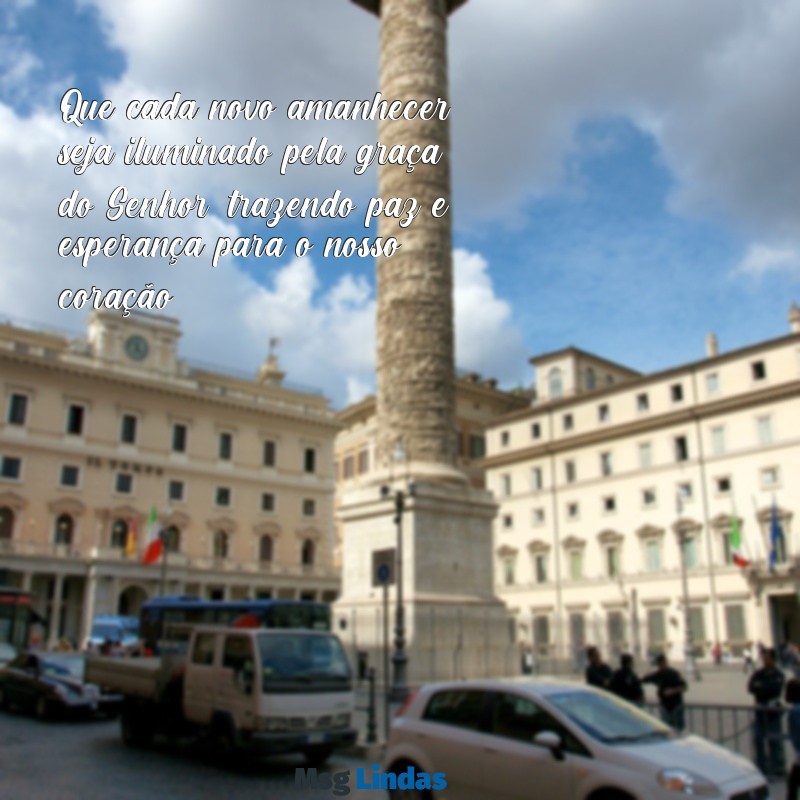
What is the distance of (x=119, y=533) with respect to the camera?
3691 centimetres

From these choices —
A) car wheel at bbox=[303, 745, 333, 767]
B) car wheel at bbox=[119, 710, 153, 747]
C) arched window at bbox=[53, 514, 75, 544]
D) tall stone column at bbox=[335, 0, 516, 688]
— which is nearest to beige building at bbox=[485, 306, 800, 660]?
tall stone column at bbox=[335, 0, 516, 688]

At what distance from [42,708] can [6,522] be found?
22.8 meters

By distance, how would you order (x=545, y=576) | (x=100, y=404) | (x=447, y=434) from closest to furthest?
1. (x=447, y=434)
2. (x=100, y=404)
3. (x=545, y=576)

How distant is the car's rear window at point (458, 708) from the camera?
6418 mm

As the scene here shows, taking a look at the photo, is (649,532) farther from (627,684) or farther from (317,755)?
(317,755)

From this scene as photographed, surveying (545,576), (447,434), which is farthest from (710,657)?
(447,434)

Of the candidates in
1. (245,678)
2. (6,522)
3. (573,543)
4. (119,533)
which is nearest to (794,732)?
(245,678)

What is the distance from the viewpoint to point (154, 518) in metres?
34.5

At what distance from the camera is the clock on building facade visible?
127ft

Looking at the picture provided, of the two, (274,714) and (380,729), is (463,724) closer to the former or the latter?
(274,714)

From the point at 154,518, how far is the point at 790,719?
1178 inches

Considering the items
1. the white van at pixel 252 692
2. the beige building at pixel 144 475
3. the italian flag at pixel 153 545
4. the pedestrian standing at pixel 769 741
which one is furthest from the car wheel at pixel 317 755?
the beige building at pixel 144 475

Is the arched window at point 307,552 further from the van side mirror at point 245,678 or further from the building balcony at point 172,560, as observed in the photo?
the van side mirror at point 245,678

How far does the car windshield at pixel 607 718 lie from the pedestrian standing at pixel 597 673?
10.5ft
